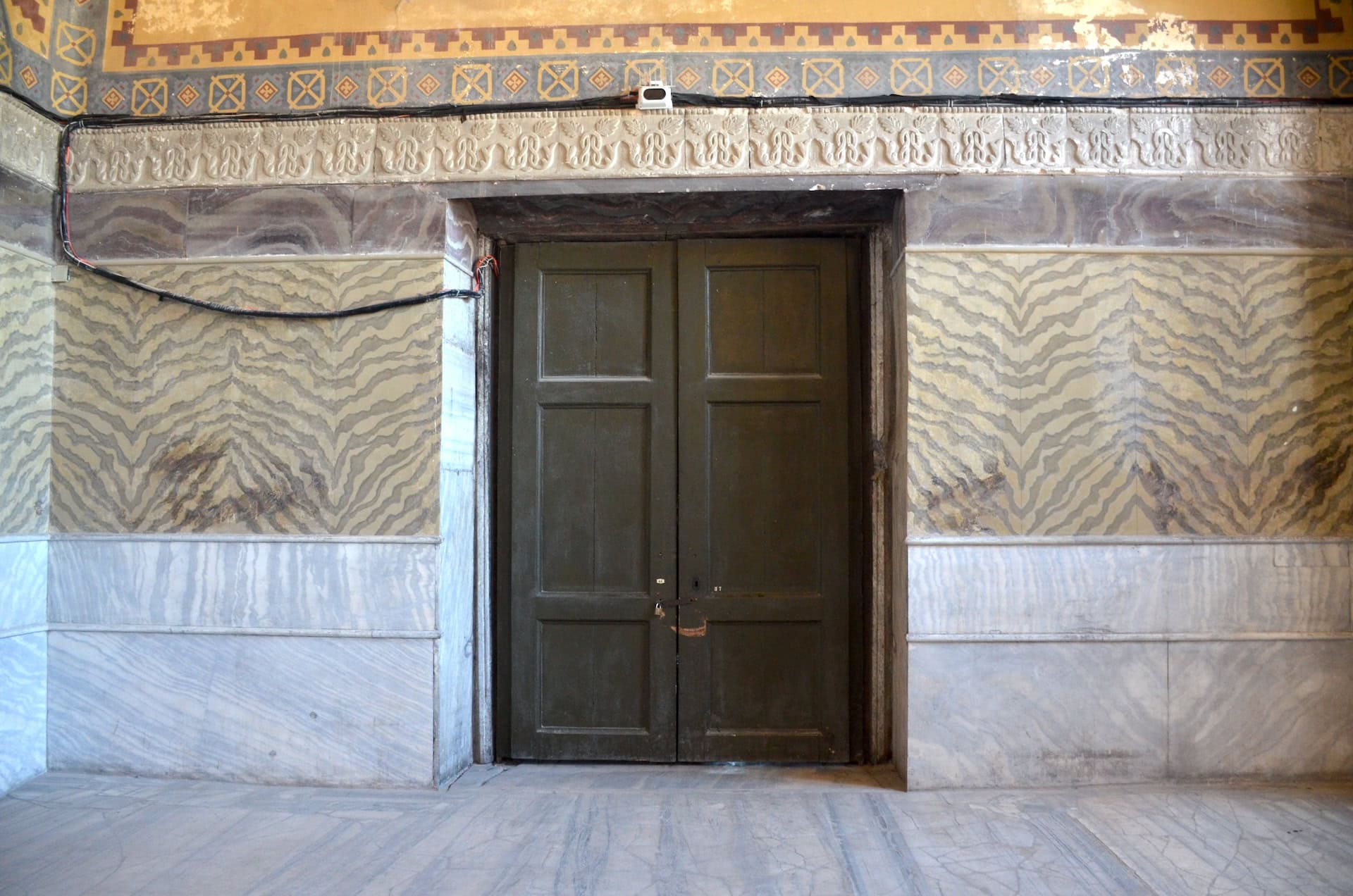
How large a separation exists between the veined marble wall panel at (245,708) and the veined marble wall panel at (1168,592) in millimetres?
1987

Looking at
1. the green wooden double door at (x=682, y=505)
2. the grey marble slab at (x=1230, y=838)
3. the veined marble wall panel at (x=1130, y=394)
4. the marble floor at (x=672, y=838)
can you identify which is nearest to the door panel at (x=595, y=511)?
the green wooden double door at (x=682, y=505)

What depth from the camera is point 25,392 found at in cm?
356

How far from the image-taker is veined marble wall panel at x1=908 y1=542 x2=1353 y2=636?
11.1ft

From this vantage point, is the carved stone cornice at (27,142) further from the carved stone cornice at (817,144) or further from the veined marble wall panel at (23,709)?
the veined marble wall panel at (23,709)

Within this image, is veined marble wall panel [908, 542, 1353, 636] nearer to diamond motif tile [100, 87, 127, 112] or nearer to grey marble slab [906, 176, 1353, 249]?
grey marble slab [906, 176, 1353, 249]

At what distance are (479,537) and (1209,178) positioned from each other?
10.4 feet

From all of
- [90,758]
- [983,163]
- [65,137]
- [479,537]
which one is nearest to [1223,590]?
[983,163]

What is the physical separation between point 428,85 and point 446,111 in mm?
144

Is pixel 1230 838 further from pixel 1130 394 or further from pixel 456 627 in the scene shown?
pixel 456 627

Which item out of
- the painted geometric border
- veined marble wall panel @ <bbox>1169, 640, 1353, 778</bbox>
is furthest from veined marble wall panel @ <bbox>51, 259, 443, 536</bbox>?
veined marble wall panel @ <bbox>1169, 640, 1353, 778</bbox>

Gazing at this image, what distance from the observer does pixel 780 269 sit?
3.90 m

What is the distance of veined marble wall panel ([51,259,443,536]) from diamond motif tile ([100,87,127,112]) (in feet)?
2.22

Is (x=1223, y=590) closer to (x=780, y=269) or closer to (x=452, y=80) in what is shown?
(x=780, y=269)

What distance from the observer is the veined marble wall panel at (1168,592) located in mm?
3389
